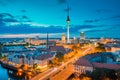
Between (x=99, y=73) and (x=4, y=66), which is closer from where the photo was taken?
(x=99, y=73)

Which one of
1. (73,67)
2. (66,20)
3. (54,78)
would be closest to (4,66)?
(73,67)

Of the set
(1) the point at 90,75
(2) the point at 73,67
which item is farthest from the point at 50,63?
(1) the point at 90,75

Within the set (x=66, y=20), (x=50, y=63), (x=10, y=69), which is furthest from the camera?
(x=66, y=20)

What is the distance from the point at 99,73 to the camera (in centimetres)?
1230

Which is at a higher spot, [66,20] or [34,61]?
[66,20]

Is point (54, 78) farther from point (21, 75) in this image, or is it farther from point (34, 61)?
point (34, 61)

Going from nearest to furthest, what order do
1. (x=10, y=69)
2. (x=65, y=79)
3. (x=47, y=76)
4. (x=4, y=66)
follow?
1. (x=65, y=79)
2. (x=47, y=76)
3. (x=10, y=69)
4. (x=4, y=66)

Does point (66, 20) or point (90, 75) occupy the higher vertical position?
point (66, 20)

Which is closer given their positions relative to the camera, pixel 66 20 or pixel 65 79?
pixel 65 79

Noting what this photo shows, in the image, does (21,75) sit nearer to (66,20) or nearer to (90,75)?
(90,75)

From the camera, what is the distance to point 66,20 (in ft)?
164

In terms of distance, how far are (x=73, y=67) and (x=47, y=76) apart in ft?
10.0

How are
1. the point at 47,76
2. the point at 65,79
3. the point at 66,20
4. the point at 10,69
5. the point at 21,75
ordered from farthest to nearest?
1. the point at 66,20
2. the point at 10,69
3. the point at 21,75
4. the point at 47,76
5. the point at 65,79

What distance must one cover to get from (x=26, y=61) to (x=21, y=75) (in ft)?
15.1
